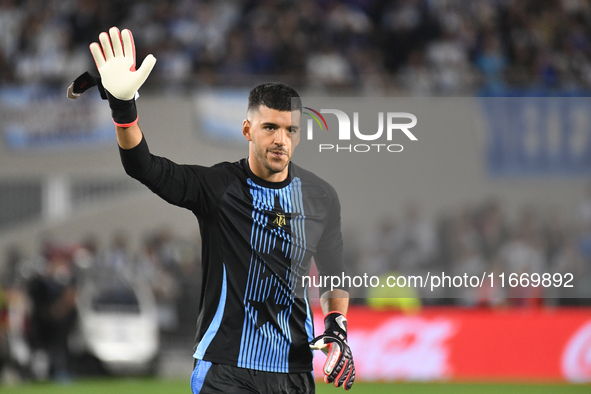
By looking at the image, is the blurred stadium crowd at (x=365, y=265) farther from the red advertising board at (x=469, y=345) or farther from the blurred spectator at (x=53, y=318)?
the red advertising board at (x=469, y=345)

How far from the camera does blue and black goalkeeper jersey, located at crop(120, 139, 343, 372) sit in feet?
12.4

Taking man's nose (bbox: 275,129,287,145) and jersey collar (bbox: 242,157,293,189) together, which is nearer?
man's nose (bbox: 275,129,287,145)

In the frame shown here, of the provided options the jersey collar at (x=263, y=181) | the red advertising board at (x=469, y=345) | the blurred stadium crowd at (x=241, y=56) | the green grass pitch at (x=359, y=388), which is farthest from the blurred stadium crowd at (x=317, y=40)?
the jersey collar at (x=263, y=181)

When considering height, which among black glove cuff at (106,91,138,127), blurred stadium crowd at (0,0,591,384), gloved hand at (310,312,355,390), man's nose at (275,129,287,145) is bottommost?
gloved hand at (310,312,355,390)

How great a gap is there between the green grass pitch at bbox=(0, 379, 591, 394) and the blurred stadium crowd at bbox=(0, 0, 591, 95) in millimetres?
4929

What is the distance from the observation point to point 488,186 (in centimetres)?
825

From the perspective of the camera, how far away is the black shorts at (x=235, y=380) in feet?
12.2

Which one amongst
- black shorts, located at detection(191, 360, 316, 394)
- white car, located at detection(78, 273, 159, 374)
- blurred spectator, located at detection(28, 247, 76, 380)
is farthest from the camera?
white car, located at detection(78, 273, 159, 374)

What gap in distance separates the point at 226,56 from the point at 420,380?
654 centimetres

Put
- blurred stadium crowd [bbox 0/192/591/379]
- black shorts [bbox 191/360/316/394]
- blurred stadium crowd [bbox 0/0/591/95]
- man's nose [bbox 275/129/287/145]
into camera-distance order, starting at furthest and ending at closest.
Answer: blurred stadium crowd [bbox 0/0/591/95] < blurred stadium crowd [bbox 0/192/591/379] < man's nose [bbox 275/129/287/145] < black shorts [bbox 191/360/316/394]

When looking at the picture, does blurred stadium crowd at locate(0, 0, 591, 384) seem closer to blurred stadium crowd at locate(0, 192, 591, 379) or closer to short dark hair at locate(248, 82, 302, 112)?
blurred stadium crowd at locate(0, 192, 591, 379)

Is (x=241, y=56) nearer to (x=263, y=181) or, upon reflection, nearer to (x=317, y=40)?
(x=317, y=40)

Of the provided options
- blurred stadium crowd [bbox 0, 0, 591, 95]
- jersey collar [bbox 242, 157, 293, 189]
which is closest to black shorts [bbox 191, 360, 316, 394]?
jersey collar [bbox 242, 157, 293, 189]

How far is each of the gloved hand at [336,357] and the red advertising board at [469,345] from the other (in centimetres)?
647
